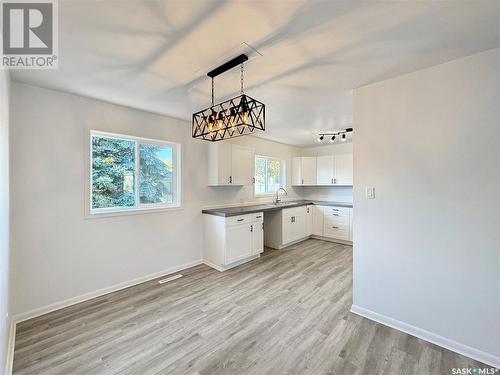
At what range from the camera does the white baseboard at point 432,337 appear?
175cm

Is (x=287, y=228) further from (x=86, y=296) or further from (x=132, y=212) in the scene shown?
(x=86, y=296)

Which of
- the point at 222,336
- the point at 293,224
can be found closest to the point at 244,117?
the point at 222,336

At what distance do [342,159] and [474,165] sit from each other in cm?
357

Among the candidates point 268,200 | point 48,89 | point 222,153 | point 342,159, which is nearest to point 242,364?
point 222,153

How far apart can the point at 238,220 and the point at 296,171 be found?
2.85 m

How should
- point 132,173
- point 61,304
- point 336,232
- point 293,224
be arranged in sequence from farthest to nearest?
point 336,232, point 293,224, point 132,173, point 61,304

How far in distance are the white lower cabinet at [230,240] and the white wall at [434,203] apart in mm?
1850

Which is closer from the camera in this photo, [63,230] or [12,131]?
[12,131]

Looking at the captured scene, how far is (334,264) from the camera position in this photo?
3791 millimetres

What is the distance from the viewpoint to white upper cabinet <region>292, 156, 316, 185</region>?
5795 millimetres

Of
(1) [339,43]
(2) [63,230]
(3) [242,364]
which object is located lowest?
(3) [242,364]

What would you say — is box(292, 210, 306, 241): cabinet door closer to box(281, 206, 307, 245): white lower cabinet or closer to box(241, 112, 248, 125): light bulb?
box(281, 206, 307, 245): white lower cabinet

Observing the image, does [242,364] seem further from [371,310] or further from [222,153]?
[222,153]

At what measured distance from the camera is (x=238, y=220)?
3.70 m
